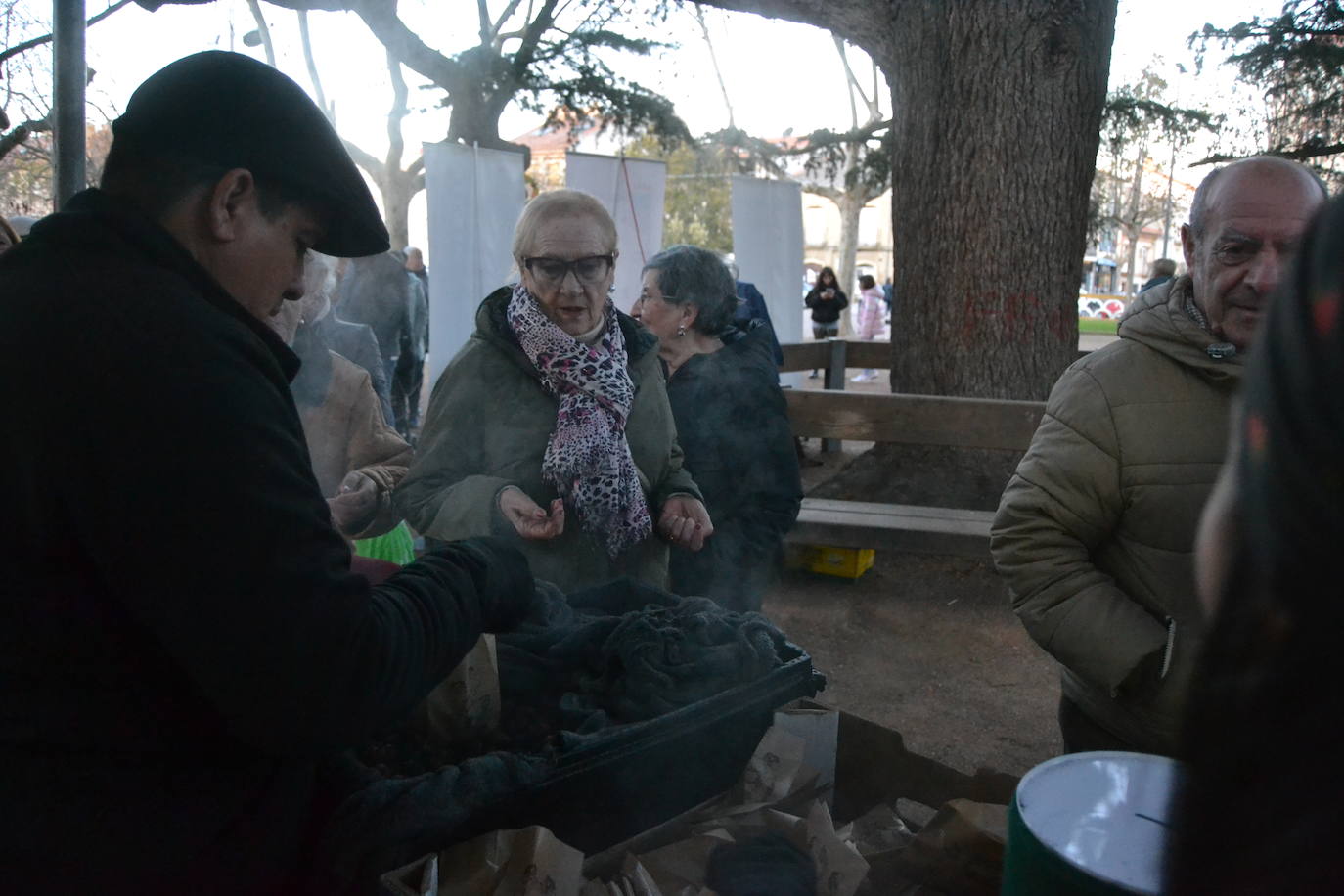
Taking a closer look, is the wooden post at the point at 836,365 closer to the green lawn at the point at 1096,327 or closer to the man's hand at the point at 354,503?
the man's hand at the point at 354,503

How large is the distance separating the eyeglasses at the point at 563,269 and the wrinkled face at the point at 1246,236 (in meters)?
1.41

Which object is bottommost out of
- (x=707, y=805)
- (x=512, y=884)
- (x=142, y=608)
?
(x=707, y=805)

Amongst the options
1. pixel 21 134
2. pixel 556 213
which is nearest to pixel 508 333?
pixel 556 213

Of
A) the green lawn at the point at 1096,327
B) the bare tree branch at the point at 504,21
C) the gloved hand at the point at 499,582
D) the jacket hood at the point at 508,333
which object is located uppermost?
the bare tree branch at the point at 504,21

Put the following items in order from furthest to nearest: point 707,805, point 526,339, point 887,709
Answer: point 887,709
point 526,339
point 707,805

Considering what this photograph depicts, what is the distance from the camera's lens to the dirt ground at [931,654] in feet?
12.9

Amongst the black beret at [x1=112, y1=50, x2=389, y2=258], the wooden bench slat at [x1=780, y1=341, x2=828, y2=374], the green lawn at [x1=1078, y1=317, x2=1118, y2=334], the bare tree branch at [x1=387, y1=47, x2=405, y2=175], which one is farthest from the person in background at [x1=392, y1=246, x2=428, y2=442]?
the green lawn at [x1=1078, y1=317, x2=1118, y2=334]

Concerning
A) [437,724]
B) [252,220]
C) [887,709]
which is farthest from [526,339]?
[887,709]

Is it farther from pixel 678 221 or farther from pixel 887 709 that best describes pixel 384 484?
pixel 678 221

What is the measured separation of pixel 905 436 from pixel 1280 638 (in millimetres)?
4845

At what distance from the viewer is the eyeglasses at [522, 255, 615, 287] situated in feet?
8.30

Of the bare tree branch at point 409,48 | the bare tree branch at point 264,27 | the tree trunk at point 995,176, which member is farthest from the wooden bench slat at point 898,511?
the bare tree branch at point 264,27

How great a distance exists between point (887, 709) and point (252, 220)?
3.57 metres

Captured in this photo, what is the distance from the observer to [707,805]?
71.2 inches
